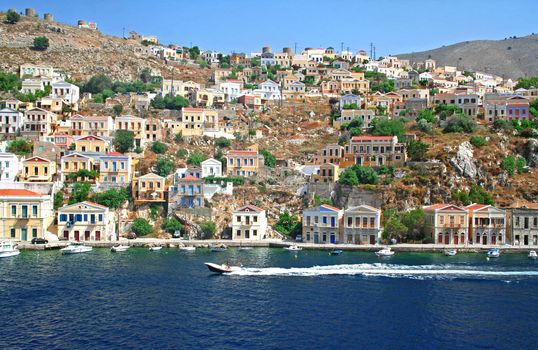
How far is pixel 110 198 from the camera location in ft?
219

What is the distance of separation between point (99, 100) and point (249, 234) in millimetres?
37510

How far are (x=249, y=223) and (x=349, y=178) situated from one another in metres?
12.0

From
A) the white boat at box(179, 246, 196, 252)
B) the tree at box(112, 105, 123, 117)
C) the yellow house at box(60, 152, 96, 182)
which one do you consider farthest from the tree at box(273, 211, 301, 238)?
the tree at box(112, 105, 123, 117)

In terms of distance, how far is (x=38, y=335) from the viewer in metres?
32.7

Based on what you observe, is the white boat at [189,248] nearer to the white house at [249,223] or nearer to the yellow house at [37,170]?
the white house at [249,223]

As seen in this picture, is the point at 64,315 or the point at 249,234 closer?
the point at 64,315

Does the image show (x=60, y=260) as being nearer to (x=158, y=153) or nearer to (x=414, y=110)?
(x=158, y=153)

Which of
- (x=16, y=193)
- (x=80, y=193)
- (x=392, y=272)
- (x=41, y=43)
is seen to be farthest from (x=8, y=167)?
(x=41, y=43)

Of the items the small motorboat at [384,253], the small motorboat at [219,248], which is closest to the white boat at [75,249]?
the small motorboat at [219,248]

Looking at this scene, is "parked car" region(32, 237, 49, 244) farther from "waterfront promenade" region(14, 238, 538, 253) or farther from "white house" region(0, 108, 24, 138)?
"white house" region(0, 108, 24, 138)

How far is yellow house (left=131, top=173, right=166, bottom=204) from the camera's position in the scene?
68.4 metres

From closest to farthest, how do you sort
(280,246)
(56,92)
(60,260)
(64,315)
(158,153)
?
(64,315) < (60,260) < (280,246) < (158,153) < (56,92)

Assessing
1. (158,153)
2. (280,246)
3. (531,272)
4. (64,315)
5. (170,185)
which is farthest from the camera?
(158,153)

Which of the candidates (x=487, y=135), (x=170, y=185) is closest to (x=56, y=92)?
(x=170, y=185)
